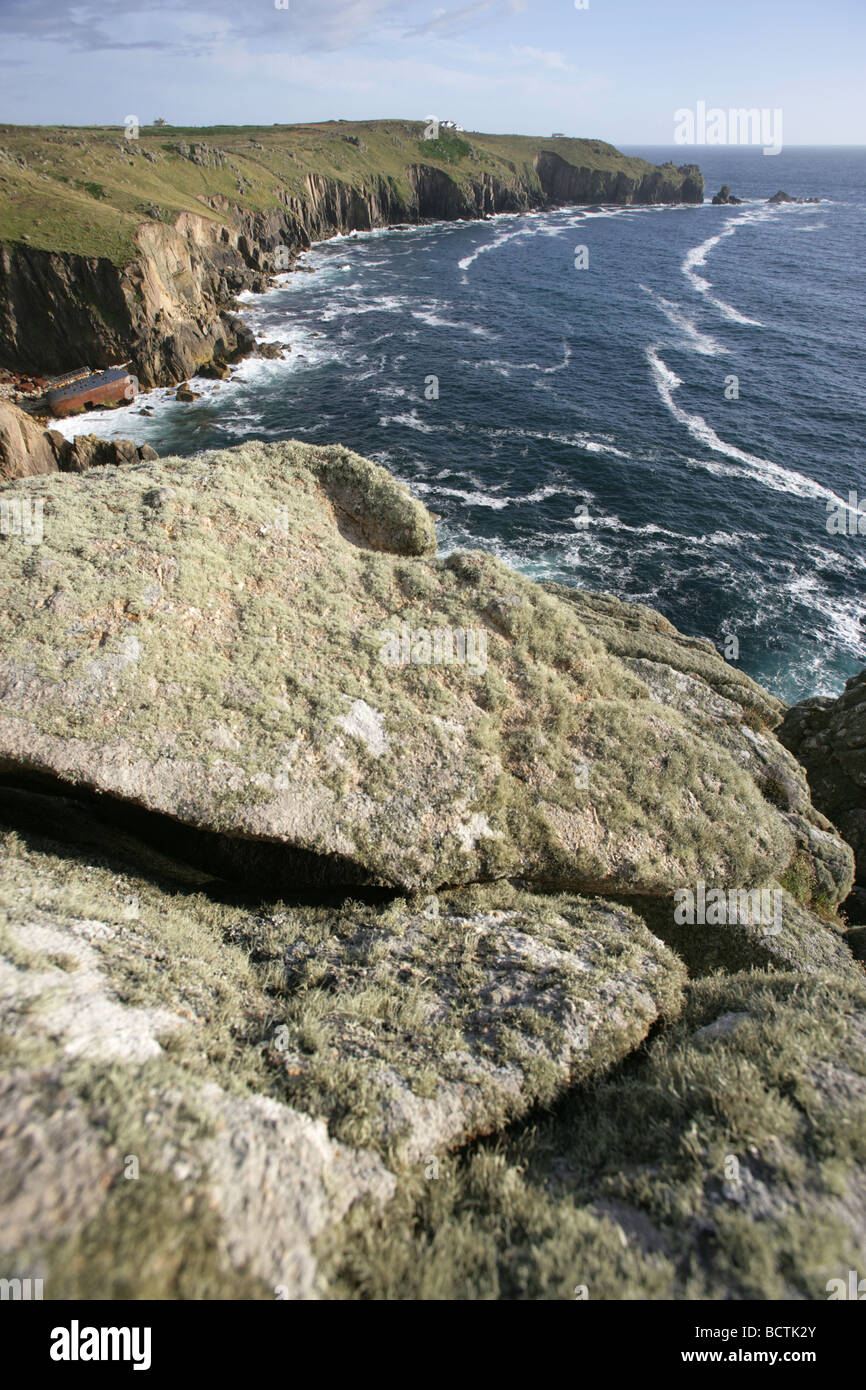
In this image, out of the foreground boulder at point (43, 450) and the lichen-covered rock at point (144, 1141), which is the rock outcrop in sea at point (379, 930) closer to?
the lichen-covered rock at point (144, 1141)

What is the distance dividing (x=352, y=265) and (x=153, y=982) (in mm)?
147699

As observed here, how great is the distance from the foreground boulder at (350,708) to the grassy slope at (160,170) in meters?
71.8

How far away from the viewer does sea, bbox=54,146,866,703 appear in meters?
43.9

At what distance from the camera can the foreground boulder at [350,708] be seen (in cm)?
1309

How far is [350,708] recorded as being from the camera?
50.1ft

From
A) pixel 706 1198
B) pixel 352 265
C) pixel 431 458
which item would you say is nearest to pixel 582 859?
pixel 706 1198

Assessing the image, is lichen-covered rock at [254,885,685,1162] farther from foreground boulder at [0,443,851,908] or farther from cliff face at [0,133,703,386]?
cliff face at [0,133,703,386]

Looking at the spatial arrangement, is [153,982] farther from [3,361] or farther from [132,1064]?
[3,361]

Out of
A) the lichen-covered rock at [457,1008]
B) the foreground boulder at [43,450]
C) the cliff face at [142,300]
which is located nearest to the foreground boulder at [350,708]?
the lichen-covered rock at [457,1008]

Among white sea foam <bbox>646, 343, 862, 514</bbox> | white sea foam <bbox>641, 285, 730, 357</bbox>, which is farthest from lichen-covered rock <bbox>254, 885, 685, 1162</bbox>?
white sea foam <bbox>641, 285, 730, 357</bbox>

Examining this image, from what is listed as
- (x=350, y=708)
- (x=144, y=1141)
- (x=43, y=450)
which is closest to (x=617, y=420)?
(x=43, y=450)

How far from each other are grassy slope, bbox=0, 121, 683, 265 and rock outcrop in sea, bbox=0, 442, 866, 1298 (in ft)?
248

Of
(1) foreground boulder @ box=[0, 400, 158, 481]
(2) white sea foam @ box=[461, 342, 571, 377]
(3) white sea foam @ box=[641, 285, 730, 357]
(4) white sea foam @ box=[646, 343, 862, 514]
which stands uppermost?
(3) white sea foam @ box=[641, 285, 730, 357]

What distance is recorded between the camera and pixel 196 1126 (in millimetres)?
7078
